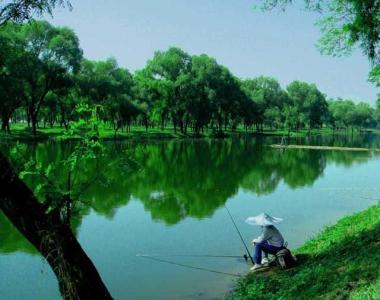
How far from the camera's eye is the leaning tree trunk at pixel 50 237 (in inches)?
233

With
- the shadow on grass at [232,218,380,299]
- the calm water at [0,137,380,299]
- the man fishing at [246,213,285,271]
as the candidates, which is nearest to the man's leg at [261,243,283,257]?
the man fishing at [246,213,285,271]

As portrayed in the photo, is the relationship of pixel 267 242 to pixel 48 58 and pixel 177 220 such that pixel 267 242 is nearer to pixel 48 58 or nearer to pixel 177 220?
pixel 177 220

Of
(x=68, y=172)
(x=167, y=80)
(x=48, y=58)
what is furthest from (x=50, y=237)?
(x=167, y=80)

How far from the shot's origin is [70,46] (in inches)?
2660

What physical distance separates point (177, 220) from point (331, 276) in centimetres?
1190

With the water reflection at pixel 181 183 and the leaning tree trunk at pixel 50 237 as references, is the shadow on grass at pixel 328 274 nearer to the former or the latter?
the water reflection at pixel 181 183

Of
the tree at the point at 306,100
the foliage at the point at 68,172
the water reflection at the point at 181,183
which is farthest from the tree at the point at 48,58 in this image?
the tree at the point at 306,100

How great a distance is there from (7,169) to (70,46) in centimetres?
6532

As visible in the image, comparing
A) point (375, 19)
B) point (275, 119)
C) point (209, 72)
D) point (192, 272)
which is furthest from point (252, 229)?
point (275, 119)

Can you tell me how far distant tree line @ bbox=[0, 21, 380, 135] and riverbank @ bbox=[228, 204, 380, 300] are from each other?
30207 millimetres

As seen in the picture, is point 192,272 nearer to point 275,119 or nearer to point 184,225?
point 184,225

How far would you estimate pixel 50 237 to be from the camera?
6098 millimetres

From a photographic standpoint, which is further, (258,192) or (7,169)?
(258,192)

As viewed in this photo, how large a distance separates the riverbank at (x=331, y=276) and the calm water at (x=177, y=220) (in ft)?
5.32
